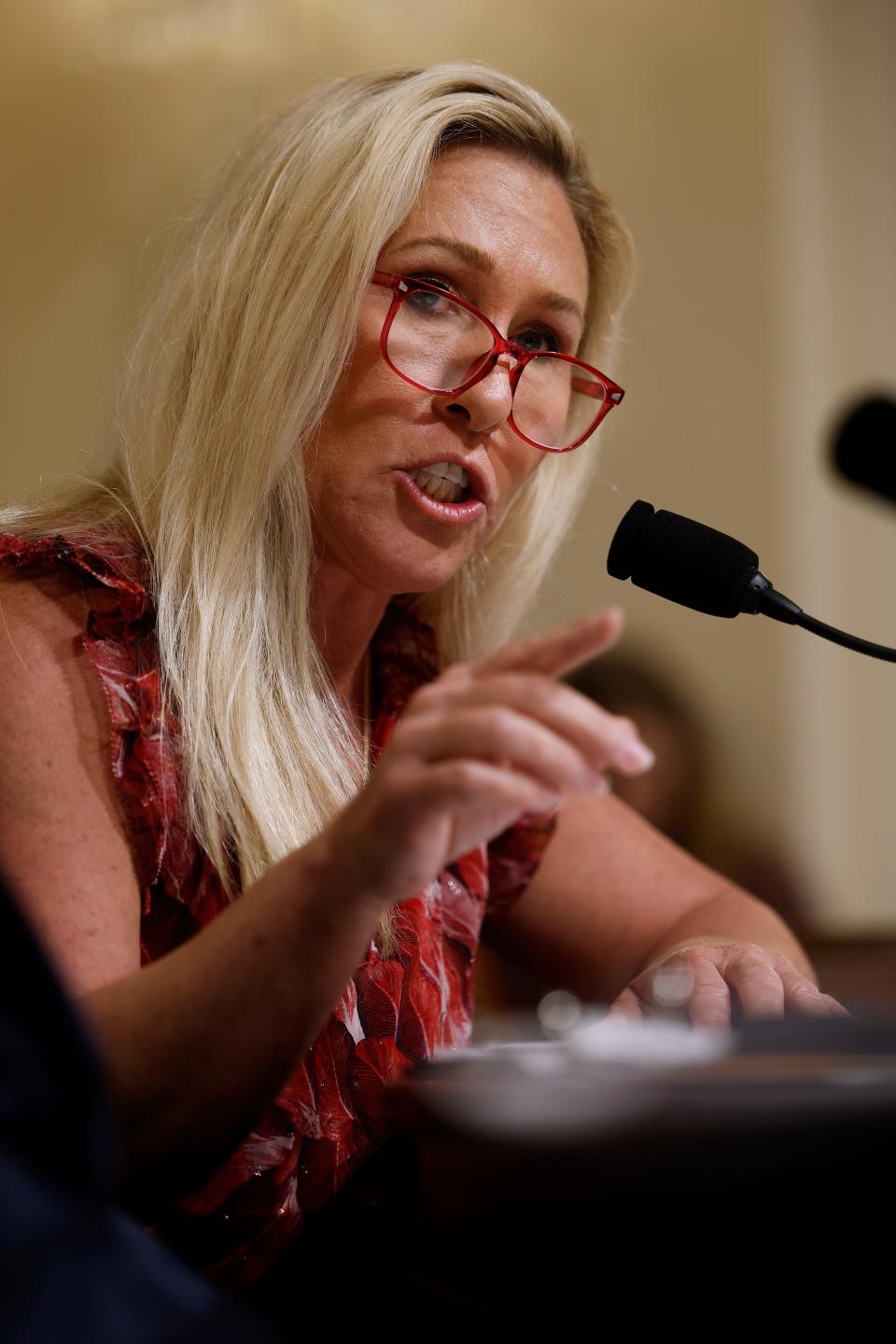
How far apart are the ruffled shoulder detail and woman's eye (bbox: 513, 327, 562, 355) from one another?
34 cm

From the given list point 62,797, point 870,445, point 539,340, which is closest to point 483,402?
point 539,340

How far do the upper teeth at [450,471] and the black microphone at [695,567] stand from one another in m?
0.17

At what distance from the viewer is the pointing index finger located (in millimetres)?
562

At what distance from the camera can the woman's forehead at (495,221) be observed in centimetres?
98

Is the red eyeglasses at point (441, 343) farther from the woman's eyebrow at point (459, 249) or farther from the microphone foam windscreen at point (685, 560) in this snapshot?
the microphone foam windscreen at point (685, 560)

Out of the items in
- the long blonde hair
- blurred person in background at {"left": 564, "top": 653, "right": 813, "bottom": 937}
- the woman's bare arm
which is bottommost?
blurred person in background at {"left": 564, "top": 653, "right": 813, "bottom": 937}

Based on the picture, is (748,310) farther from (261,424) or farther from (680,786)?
(261,424)

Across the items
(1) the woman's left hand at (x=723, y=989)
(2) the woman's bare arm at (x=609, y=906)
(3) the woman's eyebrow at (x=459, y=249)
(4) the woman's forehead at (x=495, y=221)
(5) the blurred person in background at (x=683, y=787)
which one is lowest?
(5) the blurred person in background at (x=683, y=787)

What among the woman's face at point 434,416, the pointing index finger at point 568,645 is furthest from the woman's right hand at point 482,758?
the woman's face at point 434,416

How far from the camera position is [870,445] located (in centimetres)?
90

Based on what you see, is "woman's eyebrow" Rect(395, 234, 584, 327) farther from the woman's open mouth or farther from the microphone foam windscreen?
the microphone foam windscreen

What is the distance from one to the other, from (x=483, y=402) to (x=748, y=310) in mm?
1589

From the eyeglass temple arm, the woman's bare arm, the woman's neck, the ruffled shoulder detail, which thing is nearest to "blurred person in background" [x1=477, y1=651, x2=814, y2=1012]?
the woman's bare arm

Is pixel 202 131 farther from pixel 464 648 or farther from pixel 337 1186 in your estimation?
pixel 337 1186
